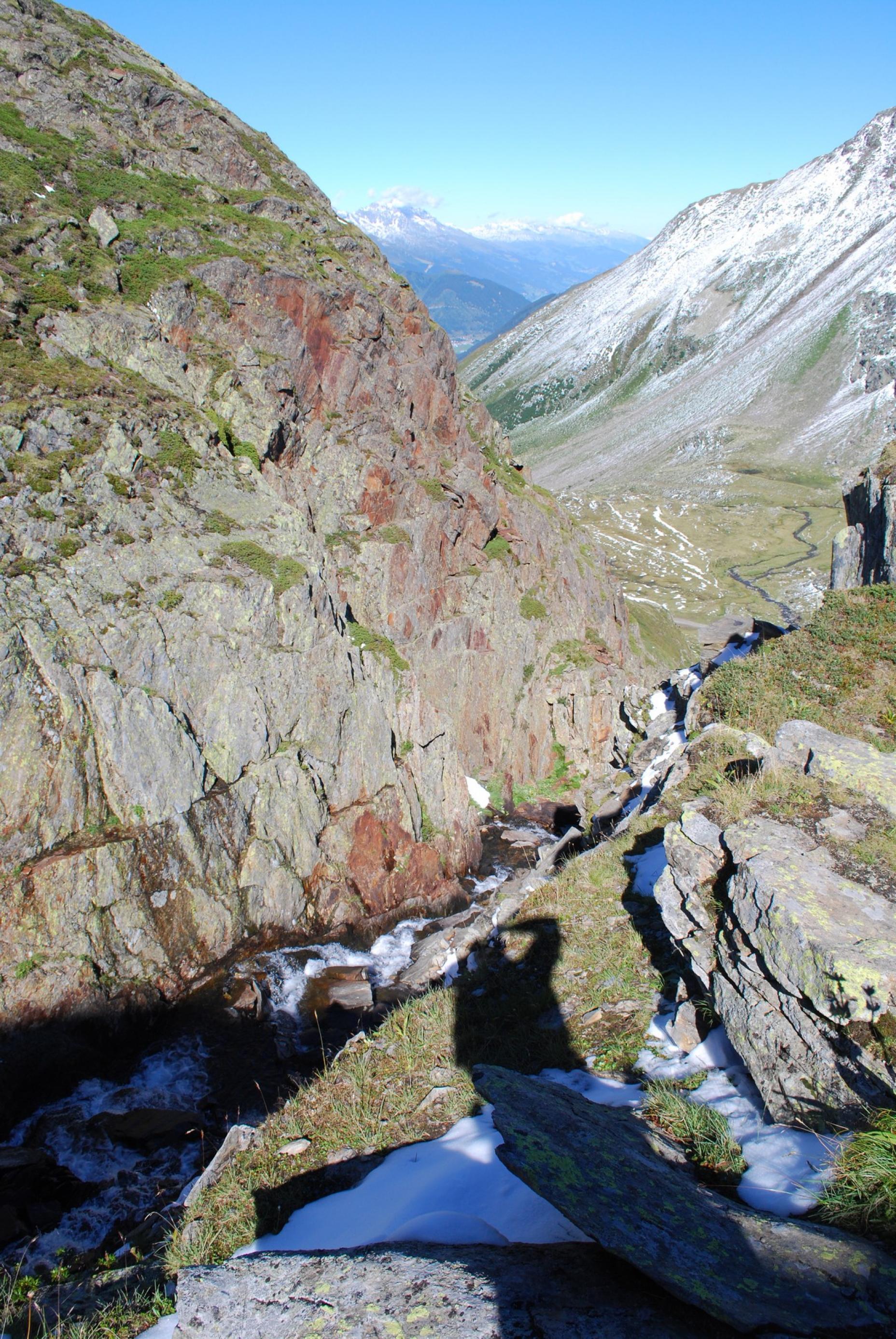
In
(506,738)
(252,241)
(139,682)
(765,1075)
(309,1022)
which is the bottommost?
(309,1022)

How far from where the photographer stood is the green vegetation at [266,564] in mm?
32188

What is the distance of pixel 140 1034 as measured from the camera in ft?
78.7

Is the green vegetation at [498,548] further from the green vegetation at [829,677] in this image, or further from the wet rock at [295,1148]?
the wet rock at [295,1148]

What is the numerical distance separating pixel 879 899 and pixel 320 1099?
8.31 metres

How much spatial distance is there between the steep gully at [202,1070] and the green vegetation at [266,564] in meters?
16.5

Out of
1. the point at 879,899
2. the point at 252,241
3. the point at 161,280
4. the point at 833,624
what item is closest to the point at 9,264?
the point at 161,280

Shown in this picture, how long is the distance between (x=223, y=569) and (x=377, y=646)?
10.1 metres

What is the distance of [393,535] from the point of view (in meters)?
→ 43.1

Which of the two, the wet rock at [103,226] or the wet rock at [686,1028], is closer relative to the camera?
the wet rock at [686,1028]

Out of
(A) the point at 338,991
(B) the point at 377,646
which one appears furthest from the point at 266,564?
(A) the point at 338,991

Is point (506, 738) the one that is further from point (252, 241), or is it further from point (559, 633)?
point (252, 241)

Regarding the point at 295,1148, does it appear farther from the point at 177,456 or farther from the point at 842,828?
the point at 177,456

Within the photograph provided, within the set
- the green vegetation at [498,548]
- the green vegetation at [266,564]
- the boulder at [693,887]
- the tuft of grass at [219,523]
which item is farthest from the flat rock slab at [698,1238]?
the green vegetation at [498,548]

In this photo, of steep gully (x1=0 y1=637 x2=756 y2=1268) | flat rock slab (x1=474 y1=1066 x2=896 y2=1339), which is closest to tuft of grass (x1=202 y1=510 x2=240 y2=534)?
steep gully (x1=0 y1=637 x2=756 y2=1268)
